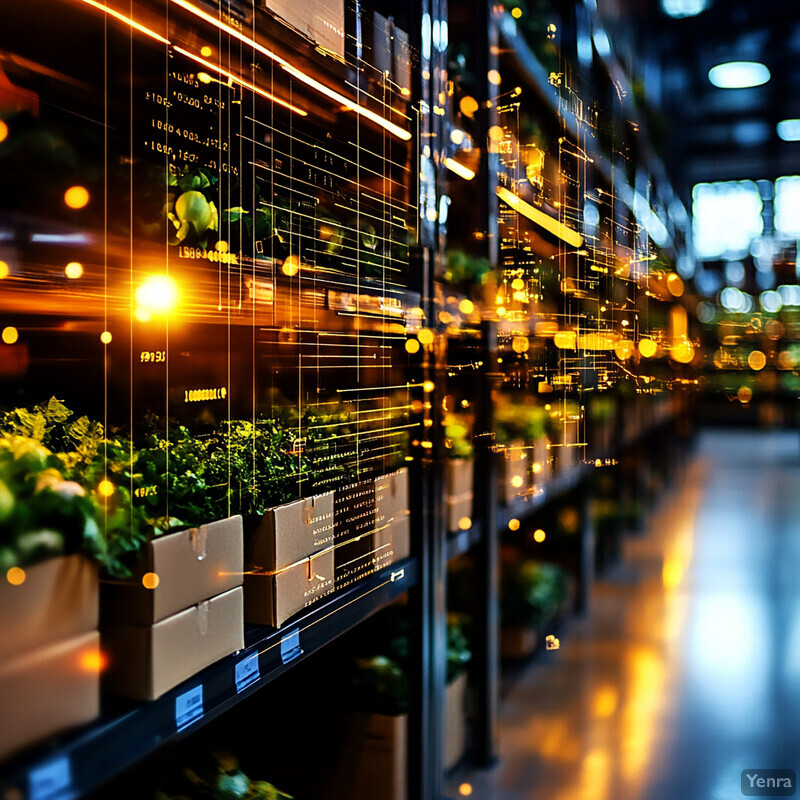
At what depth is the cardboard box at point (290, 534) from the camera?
1.09 metres

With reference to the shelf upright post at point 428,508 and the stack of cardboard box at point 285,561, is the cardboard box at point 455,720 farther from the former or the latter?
the stack of cardboard box at point 285,561

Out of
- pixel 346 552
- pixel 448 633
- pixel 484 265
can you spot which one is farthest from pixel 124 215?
pixel 448 633

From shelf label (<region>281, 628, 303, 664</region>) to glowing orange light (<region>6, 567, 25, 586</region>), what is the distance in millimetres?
498

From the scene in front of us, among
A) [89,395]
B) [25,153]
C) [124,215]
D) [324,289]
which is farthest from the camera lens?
[324,289]

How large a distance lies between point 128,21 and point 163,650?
2.78 ft

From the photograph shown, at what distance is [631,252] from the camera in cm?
291

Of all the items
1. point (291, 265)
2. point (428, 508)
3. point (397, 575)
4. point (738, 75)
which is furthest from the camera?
point (738, 75)

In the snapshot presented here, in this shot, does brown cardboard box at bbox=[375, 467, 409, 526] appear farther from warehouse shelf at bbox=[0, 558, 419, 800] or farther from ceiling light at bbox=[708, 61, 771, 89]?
ceiling light at bbox=[708, 61, 771, 89]

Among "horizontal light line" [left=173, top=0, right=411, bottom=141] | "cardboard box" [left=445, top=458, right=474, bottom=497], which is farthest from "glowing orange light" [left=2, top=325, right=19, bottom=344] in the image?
"cardboard box" [left=445, top=458, right=474, bottom=497]

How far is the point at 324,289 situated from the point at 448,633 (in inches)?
48.0

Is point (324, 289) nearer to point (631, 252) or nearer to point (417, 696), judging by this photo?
point (417, 696)

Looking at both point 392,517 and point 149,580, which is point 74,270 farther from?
point 392,517

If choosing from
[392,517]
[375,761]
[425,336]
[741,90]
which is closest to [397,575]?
[392,517]

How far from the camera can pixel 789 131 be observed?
4027 millimetres
